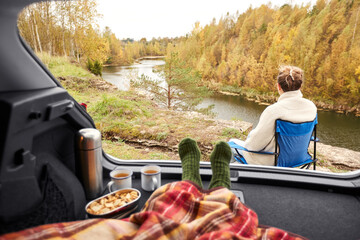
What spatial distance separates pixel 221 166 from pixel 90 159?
0.60 metres

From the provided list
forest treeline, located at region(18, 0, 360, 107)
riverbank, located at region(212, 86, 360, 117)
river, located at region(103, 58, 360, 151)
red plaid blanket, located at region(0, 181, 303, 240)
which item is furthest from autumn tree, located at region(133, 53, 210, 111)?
red plaid blanket, located at region(0, 181, 303, 240)

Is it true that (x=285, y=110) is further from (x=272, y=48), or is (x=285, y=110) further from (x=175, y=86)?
(x=272, y=48)

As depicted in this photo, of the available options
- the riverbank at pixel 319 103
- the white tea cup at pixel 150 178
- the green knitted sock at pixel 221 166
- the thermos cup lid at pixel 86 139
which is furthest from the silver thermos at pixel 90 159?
the riverbank at pixel 319 103

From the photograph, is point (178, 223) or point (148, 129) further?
point (148, 129)

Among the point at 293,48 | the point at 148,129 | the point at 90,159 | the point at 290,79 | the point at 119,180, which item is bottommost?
the point at 148,129

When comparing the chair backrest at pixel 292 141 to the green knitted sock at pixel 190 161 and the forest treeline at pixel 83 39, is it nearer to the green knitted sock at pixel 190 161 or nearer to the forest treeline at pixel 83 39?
the green knitted sock at pixel 190 161

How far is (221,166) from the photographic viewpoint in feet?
3.18

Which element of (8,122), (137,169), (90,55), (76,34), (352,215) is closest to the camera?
(8,122)

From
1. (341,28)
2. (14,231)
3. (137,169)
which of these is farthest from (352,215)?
(341,28)

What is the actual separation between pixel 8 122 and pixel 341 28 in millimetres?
12825

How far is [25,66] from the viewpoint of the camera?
66 cm

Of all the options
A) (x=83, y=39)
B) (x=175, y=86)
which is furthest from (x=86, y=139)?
(x=83, y=39)

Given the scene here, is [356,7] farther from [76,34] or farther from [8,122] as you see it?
[8,122]

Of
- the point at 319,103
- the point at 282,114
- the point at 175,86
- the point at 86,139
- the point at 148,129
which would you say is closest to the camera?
the point at 86,139
